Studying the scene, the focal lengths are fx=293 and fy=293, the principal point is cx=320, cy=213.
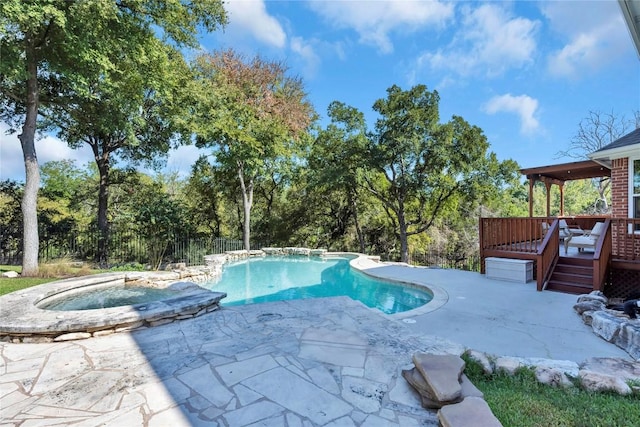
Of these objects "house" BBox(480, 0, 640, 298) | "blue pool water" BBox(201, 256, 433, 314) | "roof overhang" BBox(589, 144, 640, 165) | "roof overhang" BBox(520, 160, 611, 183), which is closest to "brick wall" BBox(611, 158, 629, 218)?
"house" BBox(480, 0, 640, 298)

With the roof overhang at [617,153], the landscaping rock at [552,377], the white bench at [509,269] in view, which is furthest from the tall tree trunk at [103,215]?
the roof overhang at [617,153]

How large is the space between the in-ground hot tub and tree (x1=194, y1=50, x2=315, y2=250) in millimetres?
8666

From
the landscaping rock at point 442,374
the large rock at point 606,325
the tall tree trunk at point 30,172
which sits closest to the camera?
the landscaping rock at point 442,374

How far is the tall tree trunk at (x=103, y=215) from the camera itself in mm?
10945

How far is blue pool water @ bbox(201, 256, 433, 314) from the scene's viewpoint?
712 centimetres

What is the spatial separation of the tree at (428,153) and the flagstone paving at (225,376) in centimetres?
1028

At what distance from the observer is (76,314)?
3.79 metres

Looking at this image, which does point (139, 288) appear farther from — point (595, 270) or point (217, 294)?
point (595, 270)

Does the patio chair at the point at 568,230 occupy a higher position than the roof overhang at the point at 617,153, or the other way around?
the roof overhang at the point at 617,153

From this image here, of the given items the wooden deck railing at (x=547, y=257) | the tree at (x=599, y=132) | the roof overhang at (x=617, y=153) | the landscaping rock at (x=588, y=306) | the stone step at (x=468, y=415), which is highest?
the tree at (x=599, y=132)

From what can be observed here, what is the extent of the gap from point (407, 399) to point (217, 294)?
11.1ft

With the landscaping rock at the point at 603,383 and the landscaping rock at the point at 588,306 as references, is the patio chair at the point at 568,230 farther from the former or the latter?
the landscaping rock at the point at 603,383

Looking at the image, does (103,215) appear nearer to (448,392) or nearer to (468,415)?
(448,392)

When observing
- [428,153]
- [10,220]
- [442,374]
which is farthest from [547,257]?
[10,220]
